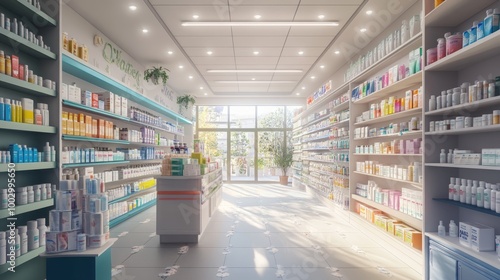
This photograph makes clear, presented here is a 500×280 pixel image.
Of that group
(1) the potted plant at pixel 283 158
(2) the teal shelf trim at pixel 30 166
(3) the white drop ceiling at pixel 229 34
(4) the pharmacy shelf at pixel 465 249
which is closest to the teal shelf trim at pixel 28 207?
(2) the teal shelf trim at pixel 30 166

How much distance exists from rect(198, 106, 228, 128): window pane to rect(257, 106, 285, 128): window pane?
5.20 ft

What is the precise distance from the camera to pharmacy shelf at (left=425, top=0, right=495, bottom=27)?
3096 millimetres

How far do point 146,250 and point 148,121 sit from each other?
4.03 metres

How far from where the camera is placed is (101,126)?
524 centimetres

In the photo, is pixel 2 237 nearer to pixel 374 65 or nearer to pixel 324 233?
pixel 324 233

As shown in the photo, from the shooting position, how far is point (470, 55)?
3025mm

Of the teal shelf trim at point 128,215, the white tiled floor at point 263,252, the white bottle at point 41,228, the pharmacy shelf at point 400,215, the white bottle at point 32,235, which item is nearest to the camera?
the white bottle at point 32,235

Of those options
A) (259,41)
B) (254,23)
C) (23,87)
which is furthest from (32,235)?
(259,41)

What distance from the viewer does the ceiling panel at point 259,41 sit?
635 cm

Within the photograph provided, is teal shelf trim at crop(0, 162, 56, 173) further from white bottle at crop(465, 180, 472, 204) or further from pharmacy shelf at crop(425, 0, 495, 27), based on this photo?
pharmacy shelf at crop(425, 0, 495, 27)

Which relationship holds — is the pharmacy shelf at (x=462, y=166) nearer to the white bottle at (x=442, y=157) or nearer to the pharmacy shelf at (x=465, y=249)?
the white bottle at (x=442, y=157)

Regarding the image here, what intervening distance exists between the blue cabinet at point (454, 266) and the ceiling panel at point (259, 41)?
4.75 metres

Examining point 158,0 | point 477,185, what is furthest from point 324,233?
point 158,0

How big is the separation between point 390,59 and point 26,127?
5.15 meters
